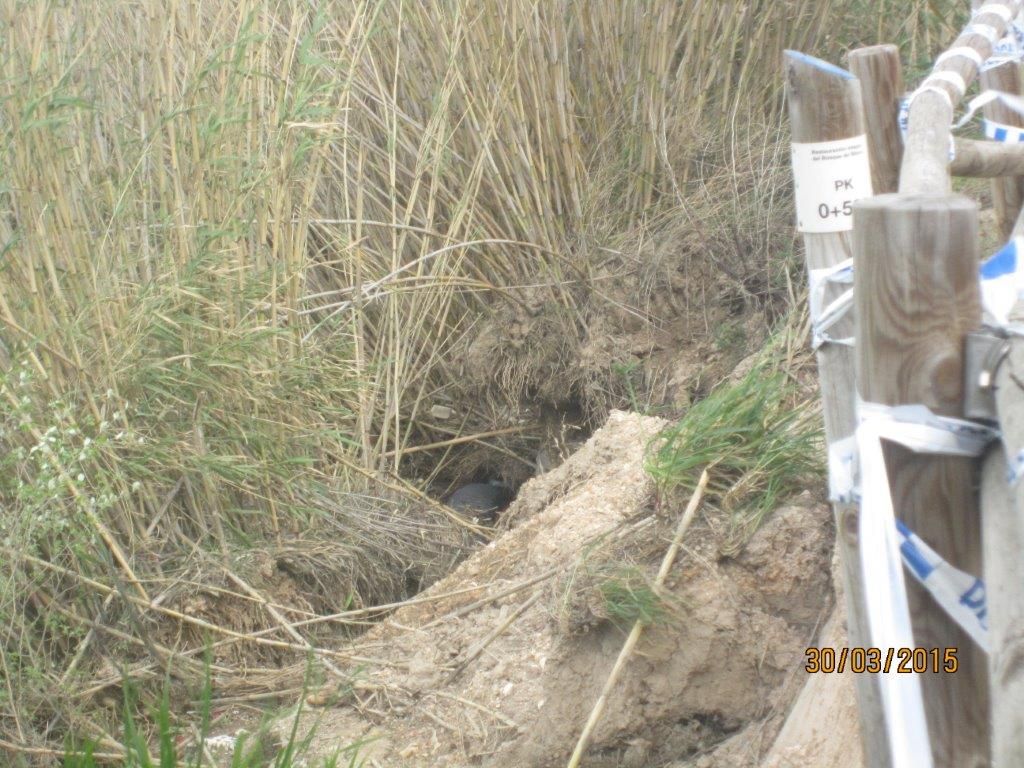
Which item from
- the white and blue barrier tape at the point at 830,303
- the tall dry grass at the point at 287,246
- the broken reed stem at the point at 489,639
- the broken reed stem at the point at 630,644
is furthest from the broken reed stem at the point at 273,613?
the white and blue barrier tape at the point at 830,303

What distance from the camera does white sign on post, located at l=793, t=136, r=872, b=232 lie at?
5.18 feet

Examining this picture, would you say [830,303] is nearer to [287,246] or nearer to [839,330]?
[839,330]

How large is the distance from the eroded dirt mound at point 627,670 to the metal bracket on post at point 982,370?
152 cm

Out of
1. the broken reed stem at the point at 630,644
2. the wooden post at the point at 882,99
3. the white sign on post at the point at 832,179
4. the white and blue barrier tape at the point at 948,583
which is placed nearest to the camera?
the white and blue barrier tape at the point at 948,583

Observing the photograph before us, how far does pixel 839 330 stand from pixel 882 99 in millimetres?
723

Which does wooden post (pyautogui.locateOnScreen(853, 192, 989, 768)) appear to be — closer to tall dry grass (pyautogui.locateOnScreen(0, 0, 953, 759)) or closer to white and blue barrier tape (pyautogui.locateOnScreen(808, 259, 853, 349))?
white and blue barrier tape (pyautogui.locateOnScreen(808, 259, 853, 349))

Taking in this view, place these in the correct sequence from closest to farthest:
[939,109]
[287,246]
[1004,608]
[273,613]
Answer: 1. [1004,608]
2. [939,109]
3. [273,613]
4. [287,246]

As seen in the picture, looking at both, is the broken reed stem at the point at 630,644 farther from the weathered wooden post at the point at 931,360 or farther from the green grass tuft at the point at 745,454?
the weathered wooden post at the point at 931,360

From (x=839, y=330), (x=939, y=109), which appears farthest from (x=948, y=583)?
(x=939, y=109)

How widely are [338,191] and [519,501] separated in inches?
71.0

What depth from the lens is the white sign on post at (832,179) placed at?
62.2 inches

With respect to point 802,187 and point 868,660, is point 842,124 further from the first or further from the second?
point 868,660

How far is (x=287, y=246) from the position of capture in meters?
3.59
